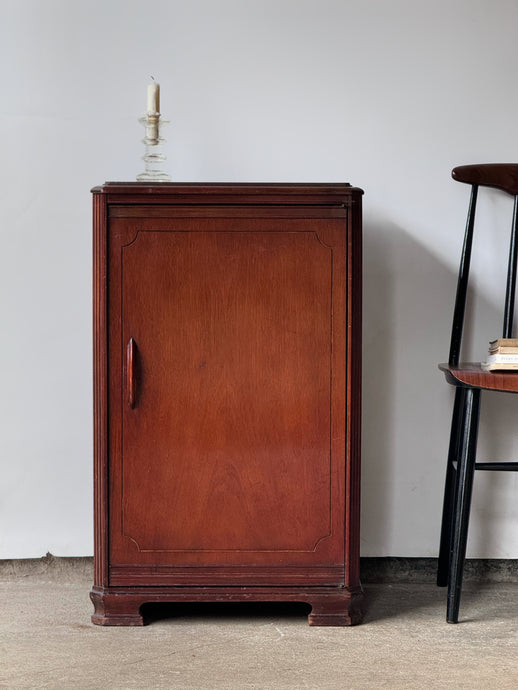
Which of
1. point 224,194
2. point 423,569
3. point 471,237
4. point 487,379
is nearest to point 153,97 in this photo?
point 224,194

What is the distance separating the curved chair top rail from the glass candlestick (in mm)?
771

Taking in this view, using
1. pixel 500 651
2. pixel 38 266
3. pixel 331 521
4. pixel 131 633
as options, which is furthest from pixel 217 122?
pixel 500 651

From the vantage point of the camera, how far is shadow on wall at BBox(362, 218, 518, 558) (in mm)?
2291

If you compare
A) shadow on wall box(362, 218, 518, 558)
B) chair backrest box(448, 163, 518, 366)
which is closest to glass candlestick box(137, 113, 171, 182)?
shadow on wall box(362, 218, 518, 558)

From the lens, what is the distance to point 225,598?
6.15ft

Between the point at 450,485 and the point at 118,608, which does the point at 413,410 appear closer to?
the point at 450,485

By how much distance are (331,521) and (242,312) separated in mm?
520

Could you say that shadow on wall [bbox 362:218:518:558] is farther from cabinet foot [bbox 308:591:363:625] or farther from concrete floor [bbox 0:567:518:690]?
cabinet foot [bbox 308:591:363:625]

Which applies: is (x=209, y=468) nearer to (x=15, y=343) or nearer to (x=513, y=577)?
(x=15, y=343)

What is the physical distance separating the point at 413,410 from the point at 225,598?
30.6 inches

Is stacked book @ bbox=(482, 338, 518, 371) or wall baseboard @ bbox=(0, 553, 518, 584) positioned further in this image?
wall baseboard @ bbox=(0, 553, 518, 584)

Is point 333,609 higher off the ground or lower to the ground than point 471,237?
lower

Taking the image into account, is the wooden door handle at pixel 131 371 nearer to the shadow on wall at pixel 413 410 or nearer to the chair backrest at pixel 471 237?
the shadow on wall at pixel 413 410

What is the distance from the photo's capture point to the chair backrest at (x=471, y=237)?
7.14ft
